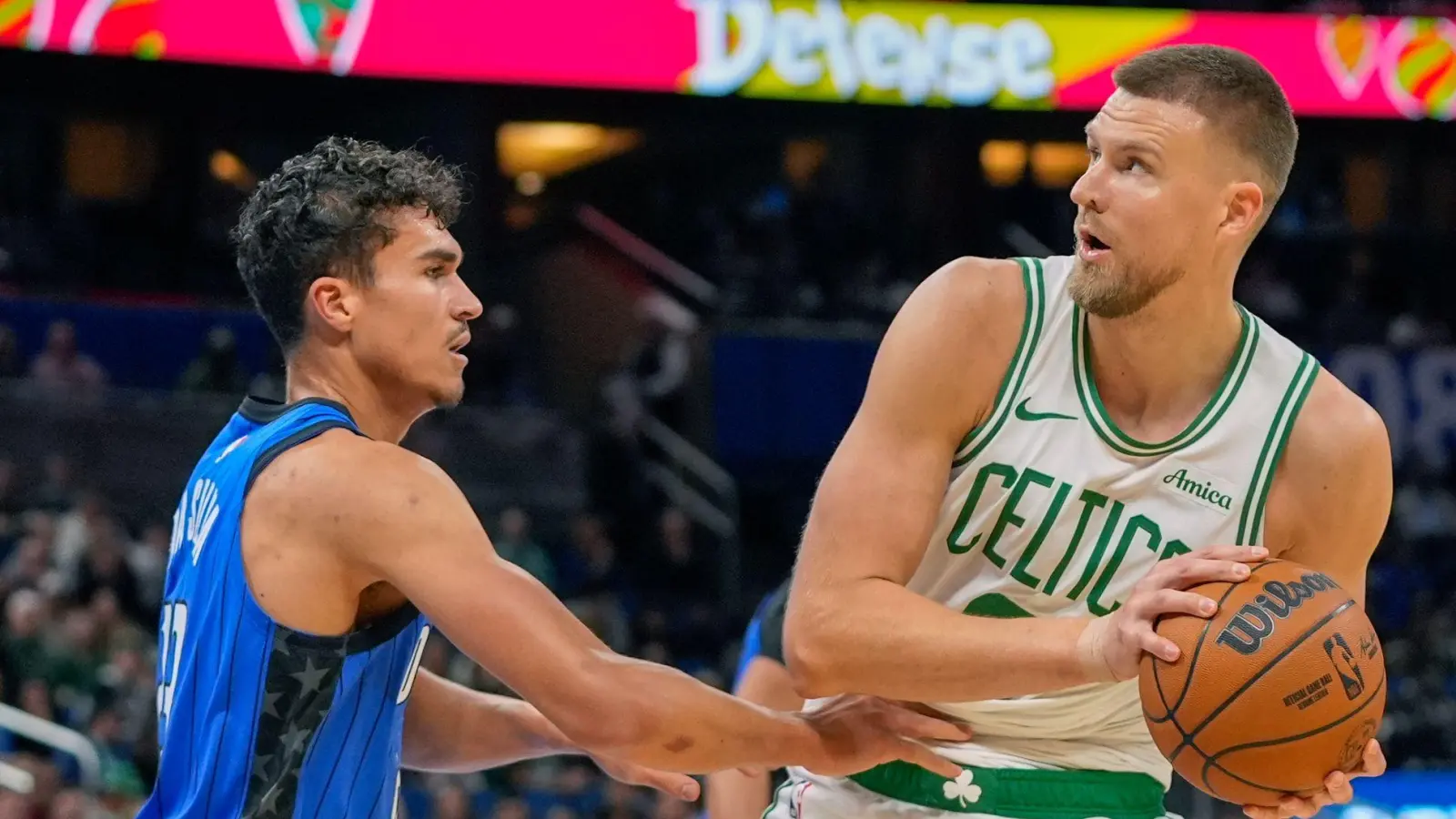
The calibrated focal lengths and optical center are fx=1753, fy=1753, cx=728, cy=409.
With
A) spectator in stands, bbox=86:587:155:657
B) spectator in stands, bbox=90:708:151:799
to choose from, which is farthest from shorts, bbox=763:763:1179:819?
spectator in stands, bbox=86:587:155:657

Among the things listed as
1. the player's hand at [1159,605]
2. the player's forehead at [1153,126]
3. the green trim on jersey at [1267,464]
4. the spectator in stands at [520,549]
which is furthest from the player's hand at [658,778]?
the spectator in stands at [520,549]

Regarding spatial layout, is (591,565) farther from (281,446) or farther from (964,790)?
(281,446)

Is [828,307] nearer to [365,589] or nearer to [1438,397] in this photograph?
[1438,397]

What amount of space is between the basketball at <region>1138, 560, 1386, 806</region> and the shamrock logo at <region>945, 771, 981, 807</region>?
514 millimetres

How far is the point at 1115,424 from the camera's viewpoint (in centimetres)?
334

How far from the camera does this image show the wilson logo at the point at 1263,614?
9.23 ft

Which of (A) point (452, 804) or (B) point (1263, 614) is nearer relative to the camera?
(B) point (1263, 614)

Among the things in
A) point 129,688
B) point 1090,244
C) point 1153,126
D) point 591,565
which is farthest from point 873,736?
point 591,565

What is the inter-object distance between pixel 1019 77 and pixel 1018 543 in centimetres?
1159

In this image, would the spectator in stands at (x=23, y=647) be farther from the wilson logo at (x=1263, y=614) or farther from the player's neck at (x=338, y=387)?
the wilson logo at (x=1263, y=614)

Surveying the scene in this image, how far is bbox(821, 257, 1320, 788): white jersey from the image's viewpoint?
328cm

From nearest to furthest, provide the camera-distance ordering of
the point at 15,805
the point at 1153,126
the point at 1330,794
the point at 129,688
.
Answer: the point at 1330,794 < the point at 1153,126 < the point at 15,805 < the point at 129,688

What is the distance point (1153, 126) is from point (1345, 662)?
1021 mm

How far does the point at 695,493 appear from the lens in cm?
1377
